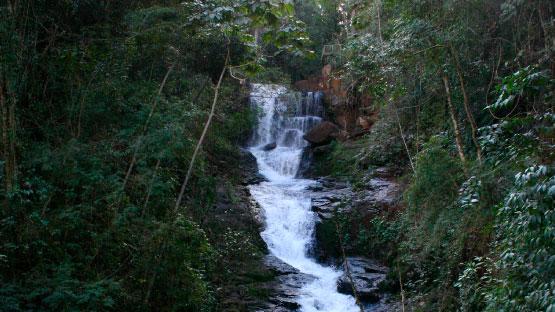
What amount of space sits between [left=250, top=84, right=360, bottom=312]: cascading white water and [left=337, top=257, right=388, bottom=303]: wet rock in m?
0.21

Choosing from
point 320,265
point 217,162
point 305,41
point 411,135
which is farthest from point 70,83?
point 411,135

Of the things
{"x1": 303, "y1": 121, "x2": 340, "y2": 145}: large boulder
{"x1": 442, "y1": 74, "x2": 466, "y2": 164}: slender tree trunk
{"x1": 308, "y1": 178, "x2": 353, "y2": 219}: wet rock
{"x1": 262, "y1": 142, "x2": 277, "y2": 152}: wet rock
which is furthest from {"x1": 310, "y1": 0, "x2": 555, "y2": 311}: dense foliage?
{"x1": 262, "y1": 142, "x2": 277, "y2": 152}: wet rock

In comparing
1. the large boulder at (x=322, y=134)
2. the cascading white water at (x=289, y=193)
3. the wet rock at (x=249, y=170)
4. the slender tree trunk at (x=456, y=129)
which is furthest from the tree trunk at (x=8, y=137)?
the large boulder at (x=322, y=134)

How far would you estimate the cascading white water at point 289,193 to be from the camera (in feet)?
33.1

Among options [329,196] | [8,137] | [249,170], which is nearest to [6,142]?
[8,137]

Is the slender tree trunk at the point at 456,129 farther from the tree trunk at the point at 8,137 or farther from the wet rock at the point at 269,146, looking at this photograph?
the wet rock at the point at 269,146

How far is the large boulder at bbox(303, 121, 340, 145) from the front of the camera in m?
18.3

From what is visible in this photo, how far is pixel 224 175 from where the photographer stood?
13.1 m

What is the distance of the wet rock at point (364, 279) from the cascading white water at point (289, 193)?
0.68ft

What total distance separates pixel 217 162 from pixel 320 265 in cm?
403

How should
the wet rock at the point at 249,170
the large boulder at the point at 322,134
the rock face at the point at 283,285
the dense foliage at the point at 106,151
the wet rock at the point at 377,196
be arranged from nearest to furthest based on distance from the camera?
the dense foliage at the point at 106,151 < the rock face at the point at 283,285 < the wet rock at the point at 377,196 < the wet rock at the point at 249,170 < the large boulder at the point at 322,134

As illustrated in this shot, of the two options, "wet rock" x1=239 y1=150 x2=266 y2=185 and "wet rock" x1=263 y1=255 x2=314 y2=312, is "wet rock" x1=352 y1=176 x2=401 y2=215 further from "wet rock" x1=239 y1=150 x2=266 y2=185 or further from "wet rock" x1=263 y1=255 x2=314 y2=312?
"wet rock" x1=239 y1=150 x2=266 y2=185

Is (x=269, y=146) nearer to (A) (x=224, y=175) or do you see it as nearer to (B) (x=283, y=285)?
(A) (x=224, y=175)

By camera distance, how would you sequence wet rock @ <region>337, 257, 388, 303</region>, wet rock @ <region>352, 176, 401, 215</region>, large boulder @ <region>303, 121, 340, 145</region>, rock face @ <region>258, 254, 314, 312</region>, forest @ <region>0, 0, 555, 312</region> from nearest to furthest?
forest @ <region>0, 0, 555, 312</region> < rock face @ <region>258, 254, 314, 312</region> < wet rock @ <region>337, 257, 388, 303</region> < wet rock @ <region>352, 176, 401, 215</region> < large boulder @ <region>303, 121, 340, 145</region>
